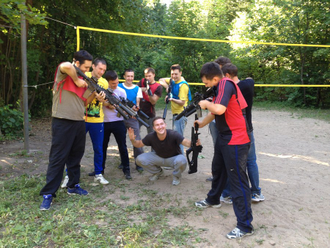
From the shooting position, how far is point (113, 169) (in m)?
5.36

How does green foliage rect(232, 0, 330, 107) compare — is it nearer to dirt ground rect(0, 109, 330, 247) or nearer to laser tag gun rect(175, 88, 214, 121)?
dirt ground rect(0, 109, 330, 247)

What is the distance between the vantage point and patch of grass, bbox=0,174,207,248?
2.96 meters

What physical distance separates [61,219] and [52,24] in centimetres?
917

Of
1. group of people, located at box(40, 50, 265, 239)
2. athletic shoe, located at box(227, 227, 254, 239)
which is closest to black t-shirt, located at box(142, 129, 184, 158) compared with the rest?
group of people, located at box(40, 50, 265, 239)

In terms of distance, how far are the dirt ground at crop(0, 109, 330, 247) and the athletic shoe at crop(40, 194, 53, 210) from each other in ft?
3.42

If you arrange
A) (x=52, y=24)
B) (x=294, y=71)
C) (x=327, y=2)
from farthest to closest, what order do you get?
(x=294, y=71) < (x=327, y=2) < (x=52, y=24)

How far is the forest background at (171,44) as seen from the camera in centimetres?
927

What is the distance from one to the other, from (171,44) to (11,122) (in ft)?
38.1

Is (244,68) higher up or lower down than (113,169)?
higher up

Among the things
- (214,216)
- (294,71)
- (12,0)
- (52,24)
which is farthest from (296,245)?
(294,71)

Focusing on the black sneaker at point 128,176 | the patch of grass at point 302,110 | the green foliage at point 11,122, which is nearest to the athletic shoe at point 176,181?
the black sneaker at point 128,176

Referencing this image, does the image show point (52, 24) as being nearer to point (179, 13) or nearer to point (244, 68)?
point (179, 13)

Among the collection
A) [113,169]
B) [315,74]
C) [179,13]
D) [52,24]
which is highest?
[179,13]

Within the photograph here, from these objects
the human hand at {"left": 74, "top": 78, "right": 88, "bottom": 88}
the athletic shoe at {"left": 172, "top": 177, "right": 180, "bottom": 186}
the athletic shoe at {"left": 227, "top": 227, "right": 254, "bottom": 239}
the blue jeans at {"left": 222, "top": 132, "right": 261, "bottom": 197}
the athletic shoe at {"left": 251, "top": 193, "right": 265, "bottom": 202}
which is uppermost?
the human hand at {"left": 74, "top": 78, "right": 88, "bottom": 88}
